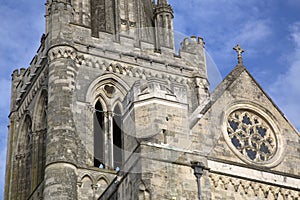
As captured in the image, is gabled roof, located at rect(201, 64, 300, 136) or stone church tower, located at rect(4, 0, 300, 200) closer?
stone church tower, located at rect(4, 0, 300, 200)

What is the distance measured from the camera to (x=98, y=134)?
31844 mm

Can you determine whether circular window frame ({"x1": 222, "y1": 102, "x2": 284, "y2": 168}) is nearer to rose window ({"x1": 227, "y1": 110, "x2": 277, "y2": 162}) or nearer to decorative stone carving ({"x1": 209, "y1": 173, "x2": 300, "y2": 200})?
rose window ({"x1": 227, "y1": 110, "x2": 277, "y2": 162})

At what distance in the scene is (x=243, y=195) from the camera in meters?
20.9

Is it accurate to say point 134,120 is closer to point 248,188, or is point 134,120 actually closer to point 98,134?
point 248,188

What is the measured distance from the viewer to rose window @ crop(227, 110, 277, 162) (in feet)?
73.0

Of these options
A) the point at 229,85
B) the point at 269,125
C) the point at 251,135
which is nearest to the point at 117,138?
the point at 229,85

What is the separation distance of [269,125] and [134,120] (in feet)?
14.7

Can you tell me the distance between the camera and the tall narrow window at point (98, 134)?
102 feet

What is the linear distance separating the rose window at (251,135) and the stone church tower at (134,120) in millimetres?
32

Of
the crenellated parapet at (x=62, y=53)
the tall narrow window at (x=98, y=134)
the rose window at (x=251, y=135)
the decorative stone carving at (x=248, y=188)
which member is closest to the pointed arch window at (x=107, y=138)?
the tall narrow window at (x=98, y=134)

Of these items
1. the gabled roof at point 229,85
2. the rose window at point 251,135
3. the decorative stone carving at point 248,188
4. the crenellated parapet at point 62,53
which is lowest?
the decorative stone carving at point 248,188

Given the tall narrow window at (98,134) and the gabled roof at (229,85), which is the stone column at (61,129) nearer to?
the tall narrow window at (98,134)

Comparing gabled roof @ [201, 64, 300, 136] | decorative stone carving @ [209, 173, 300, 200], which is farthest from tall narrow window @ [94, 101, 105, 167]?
decorative stone carving @ [209, 173, 300, 200]

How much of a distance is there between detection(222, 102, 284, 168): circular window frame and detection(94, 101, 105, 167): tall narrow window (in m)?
9.27
